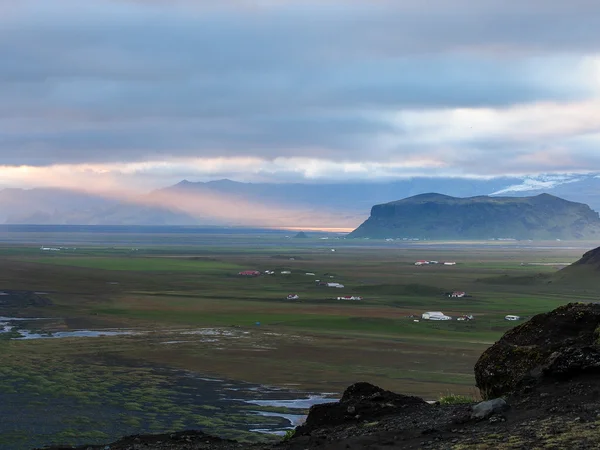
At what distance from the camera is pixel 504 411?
48.4 feet

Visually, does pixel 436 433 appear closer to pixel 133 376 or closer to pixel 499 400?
pixel 499 400

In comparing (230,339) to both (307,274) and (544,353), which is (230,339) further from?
(307,274)

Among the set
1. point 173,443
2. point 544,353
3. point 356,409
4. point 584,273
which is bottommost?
point 584,273

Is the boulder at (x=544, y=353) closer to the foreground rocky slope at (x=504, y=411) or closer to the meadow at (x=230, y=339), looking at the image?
the foreground rocky slope at (x=504, y=411)

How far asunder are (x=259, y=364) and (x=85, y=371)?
10.8 metres

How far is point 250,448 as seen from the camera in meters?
16.0

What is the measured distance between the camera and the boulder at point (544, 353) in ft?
50.5

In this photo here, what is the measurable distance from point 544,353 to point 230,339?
154 ft

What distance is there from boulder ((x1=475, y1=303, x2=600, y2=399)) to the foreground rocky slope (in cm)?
2

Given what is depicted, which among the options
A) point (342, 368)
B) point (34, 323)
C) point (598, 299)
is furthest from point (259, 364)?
point (598, 299)

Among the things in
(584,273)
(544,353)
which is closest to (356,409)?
(544,353)

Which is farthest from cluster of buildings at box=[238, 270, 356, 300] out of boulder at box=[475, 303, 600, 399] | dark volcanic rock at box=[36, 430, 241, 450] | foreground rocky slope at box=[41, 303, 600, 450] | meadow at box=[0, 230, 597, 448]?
dark volcanic rock at box=[36, 430, 241, 450]

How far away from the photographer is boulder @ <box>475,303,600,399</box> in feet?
50.5

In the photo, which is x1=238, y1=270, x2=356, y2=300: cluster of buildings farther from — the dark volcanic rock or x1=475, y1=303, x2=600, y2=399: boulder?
the dark volcanic rock
